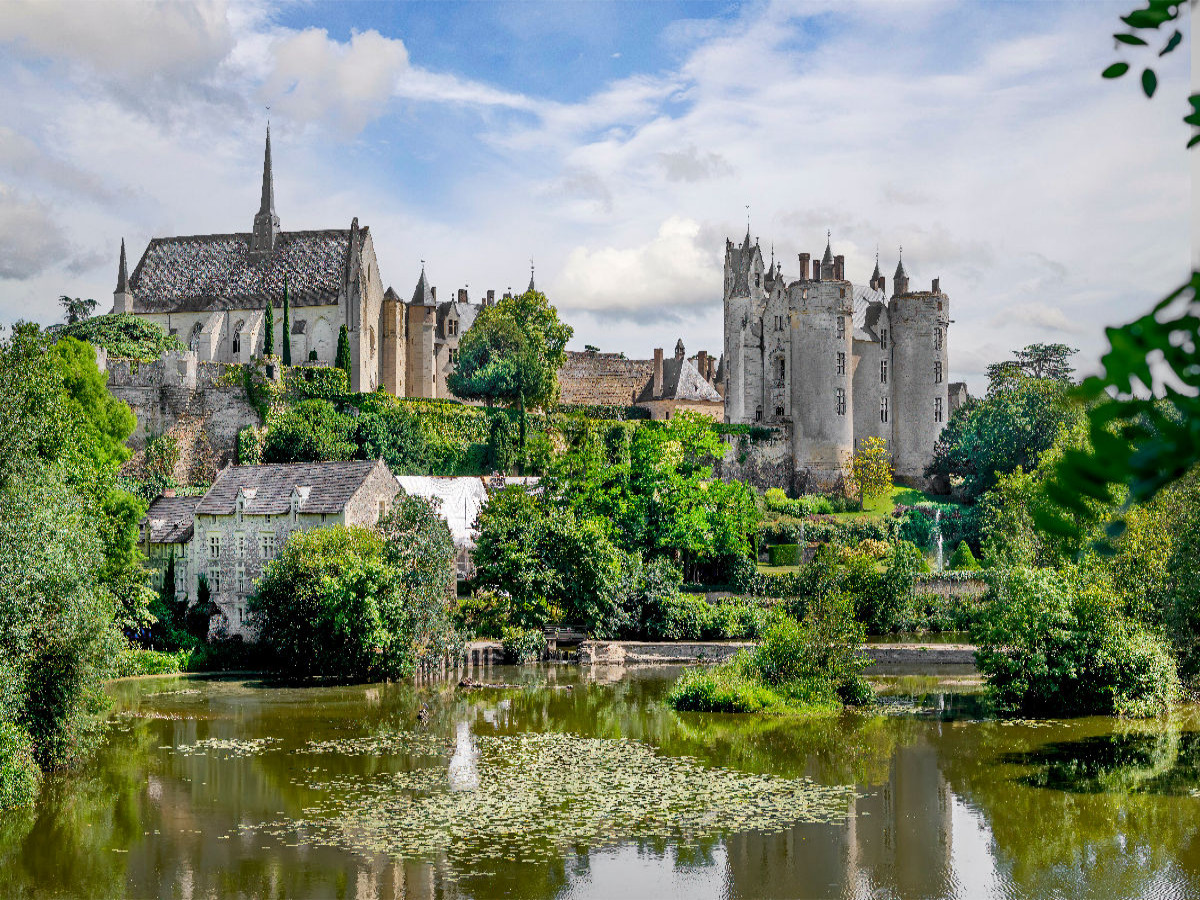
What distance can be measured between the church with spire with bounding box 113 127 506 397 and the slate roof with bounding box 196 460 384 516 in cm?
2358

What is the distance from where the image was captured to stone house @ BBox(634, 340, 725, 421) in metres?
76.9

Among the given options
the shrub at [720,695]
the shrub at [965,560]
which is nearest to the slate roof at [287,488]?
the shrub at [720,695]

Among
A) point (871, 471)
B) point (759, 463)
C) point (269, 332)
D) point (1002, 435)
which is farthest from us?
point (759, 463)

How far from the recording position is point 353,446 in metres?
51.4

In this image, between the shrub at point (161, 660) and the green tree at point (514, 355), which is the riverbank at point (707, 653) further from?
the green tree at point (514, 355)

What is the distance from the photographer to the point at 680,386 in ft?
254

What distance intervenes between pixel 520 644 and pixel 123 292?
39.6 m

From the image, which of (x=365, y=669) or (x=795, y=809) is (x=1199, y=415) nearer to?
(x=795, y=809)

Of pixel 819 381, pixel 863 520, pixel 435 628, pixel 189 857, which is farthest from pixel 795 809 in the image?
pixel 819 381

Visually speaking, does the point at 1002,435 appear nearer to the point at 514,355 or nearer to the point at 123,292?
the point at 514,355

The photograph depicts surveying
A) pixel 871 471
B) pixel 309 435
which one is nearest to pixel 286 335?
pixel 309 435

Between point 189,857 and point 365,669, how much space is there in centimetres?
1534

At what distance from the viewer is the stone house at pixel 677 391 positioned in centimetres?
7688

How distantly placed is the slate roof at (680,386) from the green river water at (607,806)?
4961 centimetres
